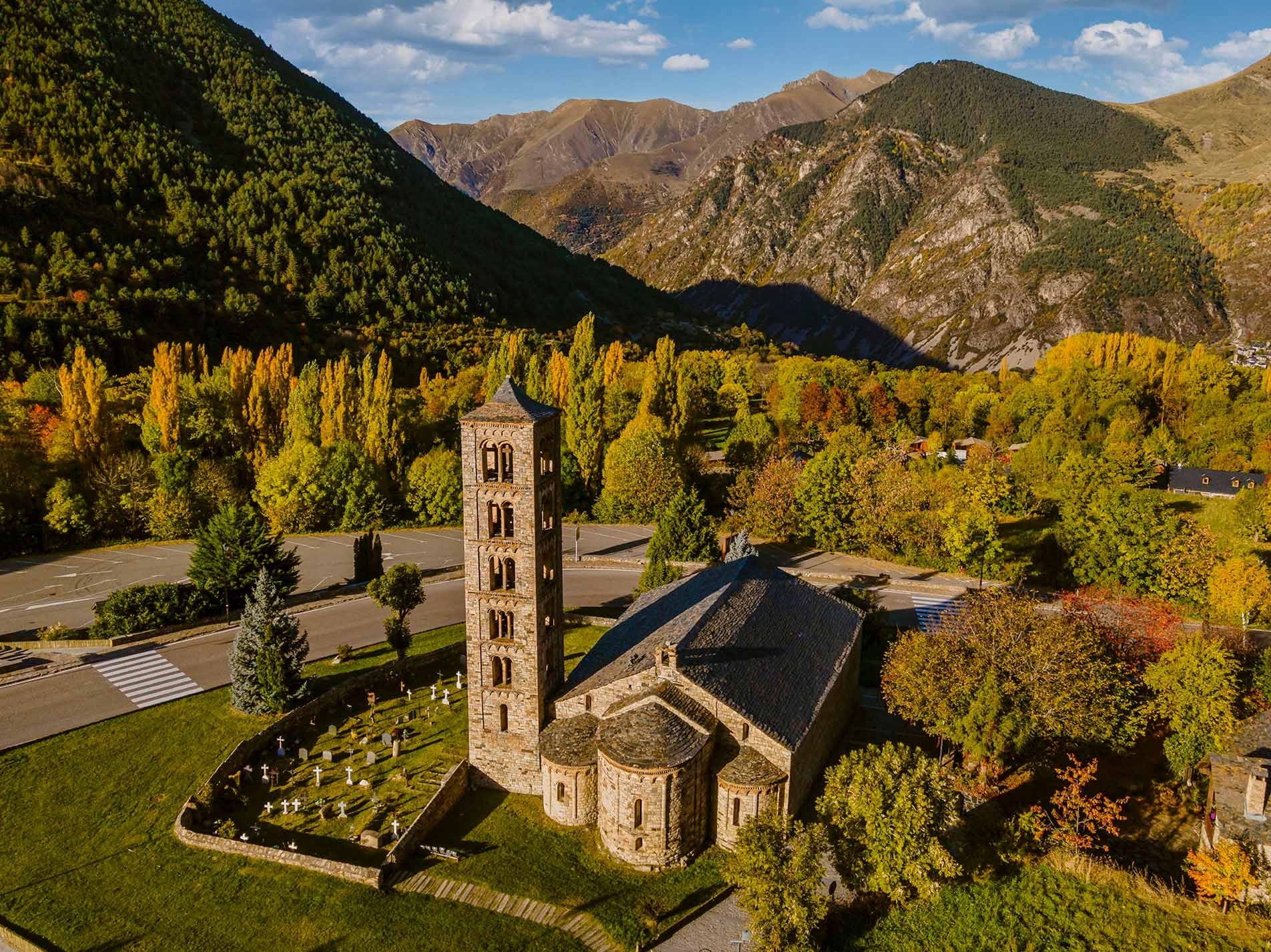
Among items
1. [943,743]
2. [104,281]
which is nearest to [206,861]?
[943,743]

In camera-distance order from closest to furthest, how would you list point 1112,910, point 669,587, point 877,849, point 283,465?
point 877,849 < point 1112,910 < point 669,587 < point 283,465

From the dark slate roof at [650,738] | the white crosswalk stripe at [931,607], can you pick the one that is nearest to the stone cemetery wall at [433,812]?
the dark slate roof at [650,738]

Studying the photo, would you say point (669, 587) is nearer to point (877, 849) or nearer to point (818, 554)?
point (877, 849)

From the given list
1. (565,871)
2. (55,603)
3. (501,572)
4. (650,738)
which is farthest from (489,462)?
(55,603)

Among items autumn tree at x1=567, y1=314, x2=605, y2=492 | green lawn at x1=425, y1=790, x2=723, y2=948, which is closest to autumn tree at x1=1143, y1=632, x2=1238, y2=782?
green lawn at x1=425, y1=790, x2=723, y2=948

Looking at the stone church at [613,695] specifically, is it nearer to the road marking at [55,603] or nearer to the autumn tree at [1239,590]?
the autumn tree at [1239,590]

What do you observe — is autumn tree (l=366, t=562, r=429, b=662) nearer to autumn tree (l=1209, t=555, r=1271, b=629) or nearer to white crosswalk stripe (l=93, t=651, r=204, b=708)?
white crosswalk stripe (l=93, t=651, r=204, b=708)
